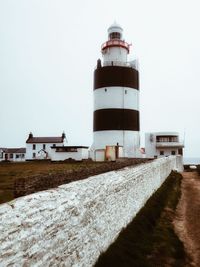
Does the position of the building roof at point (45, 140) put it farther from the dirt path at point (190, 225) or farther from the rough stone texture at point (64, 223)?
the rough stone texture at point (64, 223)

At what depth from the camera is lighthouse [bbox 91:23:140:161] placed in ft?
104

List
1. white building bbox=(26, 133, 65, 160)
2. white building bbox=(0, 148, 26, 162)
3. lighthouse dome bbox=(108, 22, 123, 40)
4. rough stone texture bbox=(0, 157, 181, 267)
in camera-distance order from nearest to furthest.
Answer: rough stone texture bbox=(0, 157, 181, 267) → lighthouse dome bbox=(108, 22, 123, 40) → white building bbox=(26, 133, 65, 160) → white building bbox=(0, 148, 26, 162)

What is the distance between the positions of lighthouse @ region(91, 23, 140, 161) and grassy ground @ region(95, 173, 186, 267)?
19743 millimetres

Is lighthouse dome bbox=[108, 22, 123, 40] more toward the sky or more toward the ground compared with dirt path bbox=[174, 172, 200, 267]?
more toward the sky

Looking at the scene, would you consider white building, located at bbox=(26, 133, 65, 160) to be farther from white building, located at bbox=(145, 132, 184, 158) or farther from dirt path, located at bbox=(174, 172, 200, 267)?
dirt path, located at bbox=(174, 172, 200, 267)

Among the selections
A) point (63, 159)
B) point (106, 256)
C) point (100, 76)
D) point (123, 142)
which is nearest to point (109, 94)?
point (100, 76)

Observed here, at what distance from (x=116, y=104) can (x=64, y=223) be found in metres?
27.3

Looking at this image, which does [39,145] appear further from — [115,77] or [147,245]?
[147,245]

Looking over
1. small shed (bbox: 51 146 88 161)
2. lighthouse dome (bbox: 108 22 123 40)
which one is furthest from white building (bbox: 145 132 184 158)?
lighthouse dome (bbox: 108 22 123 40)

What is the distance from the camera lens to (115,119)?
3159 cm

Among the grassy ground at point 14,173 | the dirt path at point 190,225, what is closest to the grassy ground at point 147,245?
the dirt path at point 190,225

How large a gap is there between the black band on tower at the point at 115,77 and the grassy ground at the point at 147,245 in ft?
72.1

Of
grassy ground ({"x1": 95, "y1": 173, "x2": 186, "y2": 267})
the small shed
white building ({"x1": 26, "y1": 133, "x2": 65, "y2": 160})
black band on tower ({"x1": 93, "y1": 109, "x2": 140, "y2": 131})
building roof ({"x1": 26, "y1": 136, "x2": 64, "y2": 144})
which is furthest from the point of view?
building roof ({"x1": 26, "y1": 136, "x2": 64, "y2": 144})

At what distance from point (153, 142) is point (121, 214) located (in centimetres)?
4188
